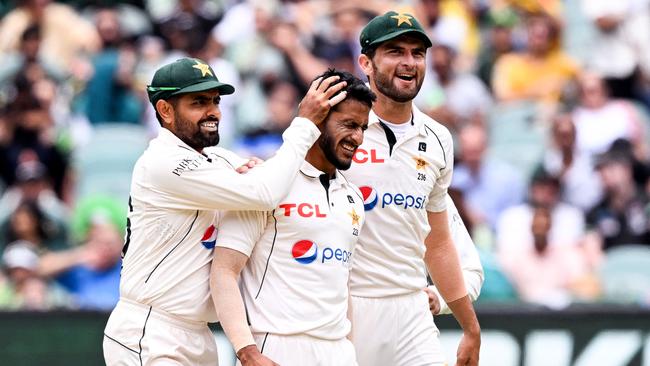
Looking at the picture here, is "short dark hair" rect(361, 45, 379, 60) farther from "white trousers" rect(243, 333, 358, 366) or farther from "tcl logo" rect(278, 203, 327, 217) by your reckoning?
"white trousers" rect(243, 333, 358, 366)

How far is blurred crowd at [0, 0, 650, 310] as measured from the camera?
10.9 metres

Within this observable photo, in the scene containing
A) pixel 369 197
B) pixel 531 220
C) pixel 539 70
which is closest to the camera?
pixel 369 197

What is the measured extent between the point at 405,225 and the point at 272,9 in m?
7.28

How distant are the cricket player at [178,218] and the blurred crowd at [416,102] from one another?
13.3ft

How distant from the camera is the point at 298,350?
232 inches

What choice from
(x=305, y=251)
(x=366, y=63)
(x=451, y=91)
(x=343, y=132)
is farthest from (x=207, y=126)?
(x=451, y=91)

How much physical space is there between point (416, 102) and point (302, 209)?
682 centimetres

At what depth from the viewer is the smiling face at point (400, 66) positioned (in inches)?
253

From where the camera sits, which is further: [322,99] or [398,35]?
[398,35]

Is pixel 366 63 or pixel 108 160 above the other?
pixel 366 63

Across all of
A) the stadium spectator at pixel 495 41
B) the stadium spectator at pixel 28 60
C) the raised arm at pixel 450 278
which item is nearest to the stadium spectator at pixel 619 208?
the stadium spectator at pixel 495 41

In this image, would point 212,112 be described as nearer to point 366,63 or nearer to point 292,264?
point 292,264

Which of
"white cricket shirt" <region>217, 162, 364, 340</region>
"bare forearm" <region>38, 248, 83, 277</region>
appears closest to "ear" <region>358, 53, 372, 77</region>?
"white cricket shirt" <region>217, 162, 364, 340</region>


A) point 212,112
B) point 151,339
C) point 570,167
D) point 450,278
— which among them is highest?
point 212,112
